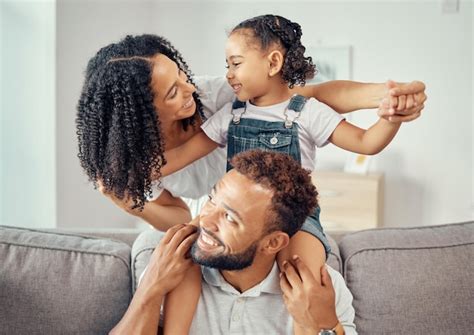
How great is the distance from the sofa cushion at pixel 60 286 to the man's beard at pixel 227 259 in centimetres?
40

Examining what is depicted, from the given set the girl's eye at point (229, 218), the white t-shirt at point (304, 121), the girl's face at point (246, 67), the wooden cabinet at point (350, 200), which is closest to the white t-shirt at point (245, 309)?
the girl's eye at point (229, 218)

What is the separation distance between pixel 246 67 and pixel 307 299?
58cm

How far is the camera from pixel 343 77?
4.43m

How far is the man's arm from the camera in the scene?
1745 mm

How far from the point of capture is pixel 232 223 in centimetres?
165

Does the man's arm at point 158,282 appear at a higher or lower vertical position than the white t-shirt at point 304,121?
lower

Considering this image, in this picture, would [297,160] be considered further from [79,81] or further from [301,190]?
[79,81]

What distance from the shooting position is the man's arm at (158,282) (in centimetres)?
175

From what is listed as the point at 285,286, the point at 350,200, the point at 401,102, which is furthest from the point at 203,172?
the point at 350,200

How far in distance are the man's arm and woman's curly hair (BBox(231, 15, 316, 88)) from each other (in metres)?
0.46

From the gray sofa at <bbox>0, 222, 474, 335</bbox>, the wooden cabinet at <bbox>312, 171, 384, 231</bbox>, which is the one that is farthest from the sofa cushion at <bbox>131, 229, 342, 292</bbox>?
Result: the wooden cabinet at <bbox>312, 171, 384, 231</bbox>

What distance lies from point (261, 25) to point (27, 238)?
89 centimetres

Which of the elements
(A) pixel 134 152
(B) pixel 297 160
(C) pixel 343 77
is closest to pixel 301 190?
(B) pixel 297 160

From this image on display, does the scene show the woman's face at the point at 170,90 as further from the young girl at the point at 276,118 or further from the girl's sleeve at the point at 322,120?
the girl's sleeve at the point at 322,120
